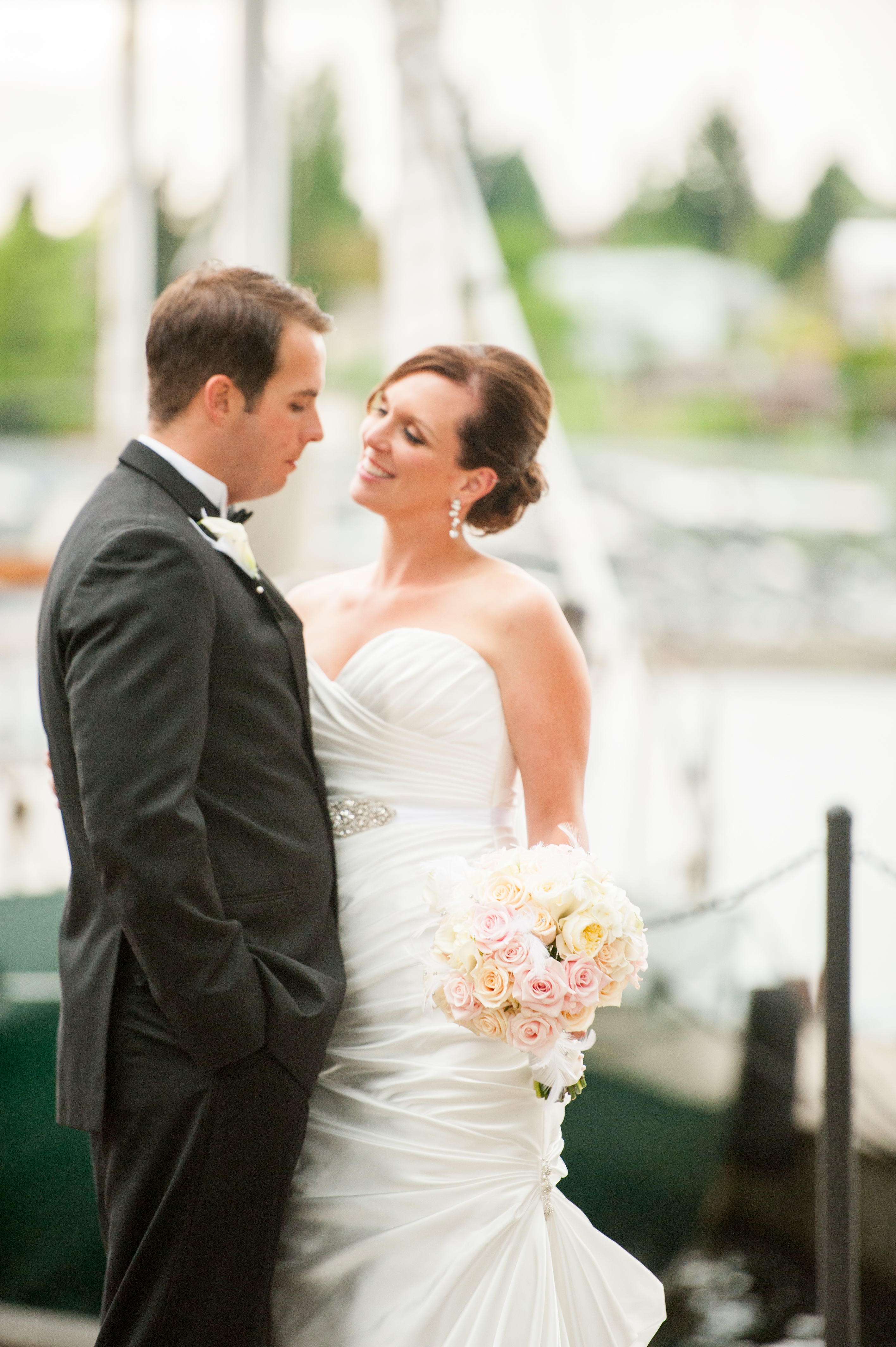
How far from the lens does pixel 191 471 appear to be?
1.73 metres

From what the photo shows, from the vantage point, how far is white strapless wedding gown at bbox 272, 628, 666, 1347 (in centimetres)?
168

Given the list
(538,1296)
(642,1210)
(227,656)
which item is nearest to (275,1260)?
(538,1296)

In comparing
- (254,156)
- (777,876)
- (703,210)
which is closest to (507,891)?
(777,876)

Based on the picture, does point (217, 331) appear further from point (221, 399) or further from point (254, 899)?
point (254, 899)

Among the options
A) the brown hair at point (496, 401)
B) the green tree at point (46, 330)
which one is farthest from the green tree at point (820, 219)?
the brown hair at point (496, 401)

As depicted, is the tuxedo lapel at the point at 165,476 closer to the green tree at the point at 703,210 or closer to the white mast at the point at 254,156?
the white mast at the point at 254,156

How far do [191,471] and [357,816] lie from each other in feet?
1.95

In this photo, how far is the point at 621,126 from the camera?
1878cm

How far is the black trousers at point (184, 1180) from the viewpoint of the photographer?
157 cm

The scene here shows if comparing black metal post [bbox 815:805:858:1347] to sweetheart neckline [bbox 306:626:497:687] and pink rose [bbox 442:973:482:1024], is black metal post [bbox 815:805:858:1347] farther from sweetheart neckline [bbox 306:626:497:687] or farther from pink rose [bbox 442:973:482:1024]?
pink rose [bbox 442:973:482:1024]

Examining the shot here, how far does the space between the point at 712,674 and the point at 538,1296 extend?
174 inches

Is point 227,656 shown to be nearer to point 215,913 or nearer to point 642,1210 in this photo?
point 215,913

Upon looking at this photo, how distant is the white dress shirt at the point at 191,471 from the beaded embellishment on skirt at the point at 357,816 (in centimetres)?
51

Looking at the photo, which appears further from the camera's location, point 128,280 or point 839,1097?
point 128,280
